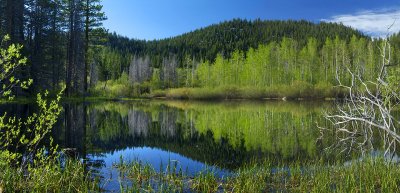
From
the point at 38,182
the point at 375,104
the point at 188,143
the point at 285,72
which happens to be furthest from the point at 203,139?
the point at 285,72

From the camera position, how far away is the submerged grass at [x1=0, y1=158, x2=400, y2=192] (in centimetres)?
702

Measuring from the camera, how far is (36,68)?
37.3 meters

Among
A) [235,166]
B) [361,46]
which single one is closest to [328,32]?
[361,46]

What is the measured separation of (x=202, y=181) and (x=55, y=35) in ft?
129

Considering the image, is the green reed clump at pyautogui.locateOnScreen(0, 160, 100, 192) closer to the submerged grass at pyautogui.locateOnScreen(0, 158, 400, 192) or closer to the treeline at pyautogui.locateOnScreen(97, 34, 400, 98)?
the submerged grass at pyautogui.locateOnScreen(0, 158, 400, 192)

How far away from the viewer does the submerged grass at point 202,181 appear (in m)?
7.02

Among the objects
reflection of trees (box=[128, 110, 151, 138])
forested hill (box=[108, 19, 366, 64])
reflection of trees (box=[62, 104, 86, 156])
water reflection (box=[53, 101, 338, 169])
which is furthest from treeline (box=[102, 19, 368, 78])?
reflection of trees (box=[62, 104, 86, 156])

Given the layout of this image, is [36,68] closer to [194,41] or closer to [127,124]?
[127,124]

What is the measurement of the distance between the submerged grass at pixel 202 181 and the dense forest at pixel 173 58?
259cm

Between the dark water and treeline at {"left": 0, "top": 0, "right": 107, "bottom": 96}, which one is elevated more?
treeline at {"left": 0, "top": 0, "right": 107, "bottom": 96}

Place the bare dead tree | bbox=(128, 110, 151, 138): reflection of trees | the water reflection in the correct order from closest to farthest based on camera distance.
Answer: the bare dead tree
the water reflection
bbox=(128, 110, 151, 138): reflection of trees

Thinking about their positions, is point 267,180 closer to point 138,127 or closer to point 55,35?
point 138,127

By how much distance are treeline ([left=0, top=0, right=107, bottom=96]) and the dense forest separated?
10 cm

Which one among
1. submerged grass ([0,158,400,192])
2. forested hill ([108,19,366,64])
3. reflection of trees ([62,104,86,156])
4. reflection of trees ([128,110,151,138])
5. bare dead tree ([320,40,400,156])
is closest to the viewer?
submerged grass ([0,158,400,192])
